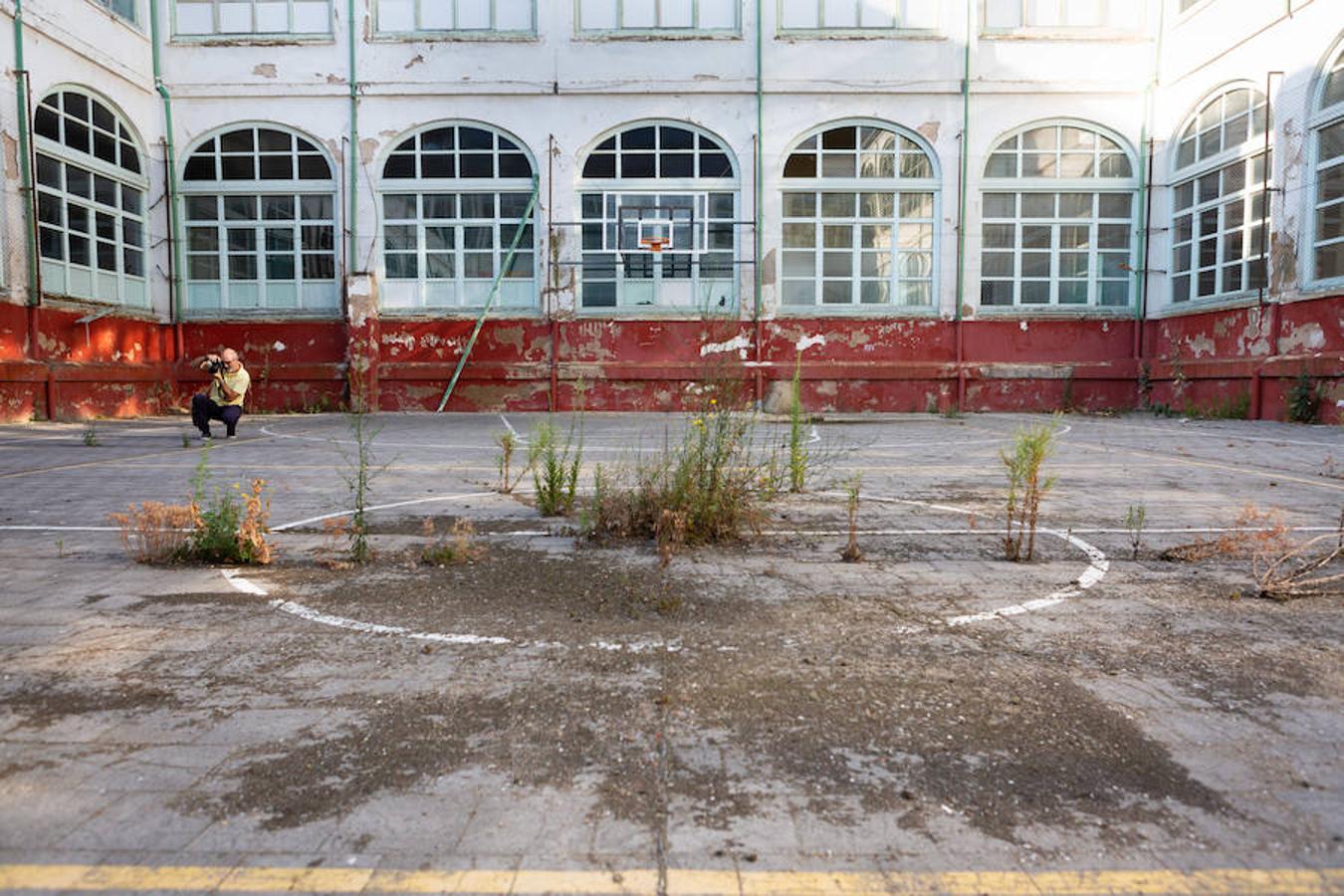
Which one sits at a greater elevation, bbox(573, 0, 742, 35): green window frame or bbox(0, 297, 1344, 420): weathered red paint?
bbox(573, 0, 742, 35): green window frame

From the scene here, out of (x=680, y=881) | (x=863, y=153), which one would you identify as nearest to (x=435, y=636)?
(x=680, y=881)

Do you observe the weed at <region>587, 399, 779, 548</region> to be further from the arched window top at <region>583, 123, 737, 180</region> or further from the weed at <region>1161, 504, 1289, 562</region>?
the arched window top at <region>583, 123, 737, 180</region>

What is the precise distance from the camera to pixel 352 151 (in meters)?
19.6

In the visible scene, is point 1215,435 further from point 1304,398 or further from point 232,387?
point 232,387

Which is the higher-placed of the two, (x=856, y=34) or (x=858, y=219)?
(x=856, y=34)

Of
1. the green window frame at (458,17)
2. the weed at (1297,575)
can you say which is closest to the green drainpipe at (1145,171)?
the green window frame at (458,17)

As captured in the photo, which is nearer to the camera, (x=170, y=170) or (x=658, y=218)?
(x=170, y=170)

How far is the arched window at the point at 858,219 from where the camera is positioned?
19672 millimetres

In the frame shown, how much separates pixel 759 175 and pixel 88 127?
13339mm

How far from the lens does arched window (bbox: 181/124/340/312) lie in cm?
1981

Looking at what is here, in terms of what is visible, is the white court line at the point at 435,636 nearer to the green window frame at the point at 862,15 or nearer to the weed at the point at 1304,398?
the weed at the point at 1304,398

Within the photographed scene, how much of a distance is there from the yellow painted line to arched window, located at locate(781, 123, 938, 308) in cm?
1843

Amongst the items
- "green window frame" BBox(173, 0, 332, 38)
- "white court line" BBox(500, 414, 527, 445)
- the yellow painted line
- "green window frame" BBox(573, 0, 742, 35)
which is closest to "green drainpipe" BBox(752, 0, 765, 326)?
"green window frame" BBox(573, 0, 742, 35)

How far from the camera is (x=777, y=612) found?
A: 4.16 meters
